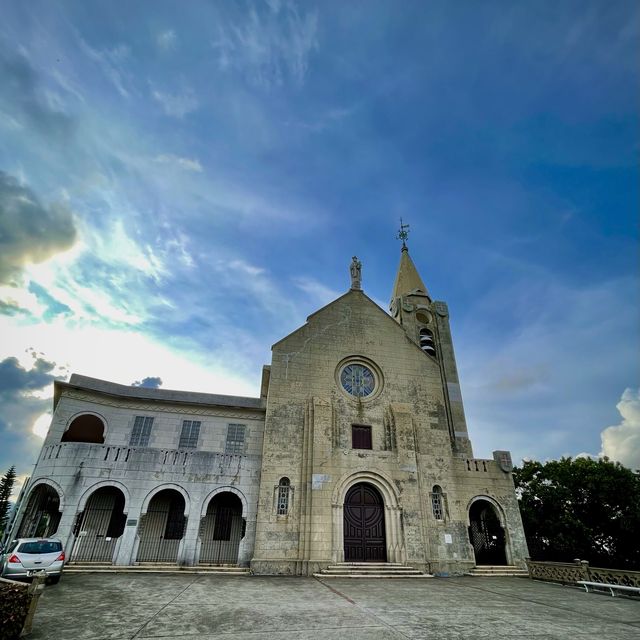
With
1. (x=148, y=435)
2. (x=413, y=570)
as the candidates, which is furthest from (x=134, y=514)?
(x=413, y=570)

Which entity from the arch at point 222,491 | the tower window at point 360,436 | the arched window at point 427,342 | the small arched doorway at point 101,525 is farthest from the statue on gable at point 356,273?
the small arched doorway at point 101,525

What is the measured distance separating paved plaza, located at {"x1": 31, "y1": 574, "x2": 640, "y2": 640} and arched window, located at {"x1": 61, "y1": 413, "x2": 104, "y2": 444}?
8270 millimetres

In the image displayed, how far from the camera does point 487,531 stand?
21984mm

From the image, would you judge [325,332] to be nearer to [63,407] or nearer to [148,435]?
[148,435]

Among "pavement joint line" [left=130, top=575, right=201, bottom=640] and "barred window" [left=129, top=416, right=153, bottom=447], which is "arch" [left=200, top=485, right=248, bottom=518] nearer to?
"pavement joint line" [left=130, top=575, right=201, bottom=640]

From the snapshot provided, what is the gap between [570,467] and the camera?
27.5 metres

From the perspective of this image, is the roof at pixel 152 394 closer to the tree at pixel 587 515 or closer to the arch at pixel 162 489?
the arch at pixel 162 489

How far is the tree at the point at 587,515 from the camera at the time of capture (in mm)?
24234

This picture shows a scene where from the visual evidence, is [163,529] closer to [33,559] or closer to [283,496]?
[283,496]

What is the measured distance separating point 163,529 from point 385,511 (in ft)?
37.1

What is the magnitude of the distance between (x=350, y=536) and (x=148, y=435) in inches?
469

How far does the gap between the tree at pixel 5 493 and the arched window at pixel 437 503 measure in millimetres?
Result: 64836

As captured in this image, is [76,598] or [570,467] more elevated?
[570,467]

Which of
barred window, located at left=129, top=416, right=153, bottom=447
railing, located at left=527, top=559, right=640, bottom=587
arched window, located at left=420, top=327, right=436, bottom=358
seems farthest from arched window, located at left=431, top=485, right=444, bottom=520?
barred window, located at left=129, top=416, right=153, bottom=447
